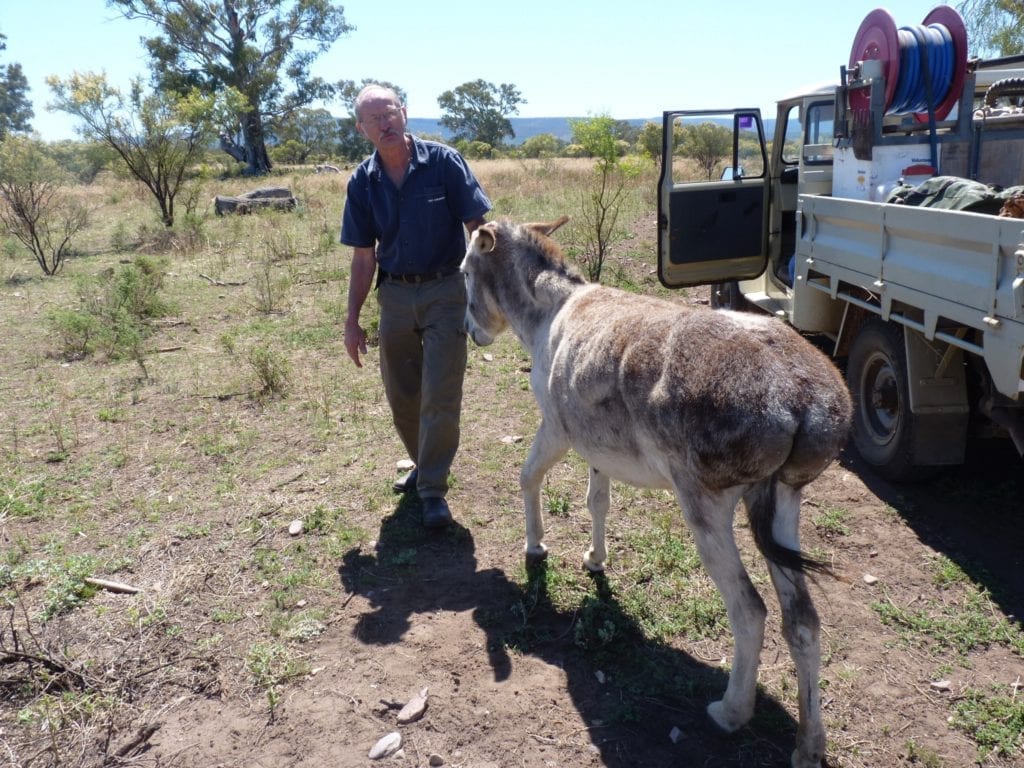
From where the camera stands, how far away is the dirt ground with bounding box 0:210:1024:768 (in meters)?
2.91

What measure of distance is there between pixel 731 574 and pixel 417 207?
9.29 ft

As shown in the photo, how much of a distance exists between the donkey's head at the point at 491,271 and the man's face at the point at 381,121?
77 cm

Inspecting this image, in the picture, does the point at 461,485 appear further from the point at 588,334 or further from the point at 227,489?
the point at 588,334

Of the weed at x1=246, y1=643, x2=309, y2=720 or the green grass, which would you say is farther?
the weed at x1=246, y1=643, x2=309, y2=720

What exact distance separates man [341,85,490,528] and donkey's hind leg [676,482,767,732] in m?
2.10

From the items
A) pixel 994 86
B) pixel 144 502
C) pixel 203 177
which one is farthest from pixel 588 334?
pixel 203 177

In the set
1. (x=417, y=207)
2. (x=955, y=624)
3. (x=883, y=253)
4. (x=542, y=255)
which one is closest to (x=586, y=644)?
(x=955, y=624)

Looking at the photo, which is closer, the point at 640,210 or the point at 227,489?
the point at 227,489

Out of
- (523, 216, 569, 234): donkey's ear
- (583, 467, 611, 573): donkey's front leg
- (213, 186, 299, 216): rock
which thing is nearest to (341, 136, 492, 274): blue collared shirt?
(523, 216, 569, 234): donkey's ear

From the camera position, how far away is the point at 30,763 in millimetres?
2824

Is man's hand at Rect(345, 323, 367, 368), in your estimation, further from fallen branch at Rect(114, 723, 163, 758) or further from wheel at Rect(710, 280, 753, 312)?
wheel at Rect(710, 280, 753, 312)

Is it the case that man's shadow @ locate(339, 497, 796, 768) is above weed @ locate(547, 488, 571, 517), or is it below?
below

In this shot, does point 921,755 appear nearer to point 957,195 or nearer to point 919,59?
point 957,195

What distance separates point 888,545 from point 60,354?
8.71 metres
